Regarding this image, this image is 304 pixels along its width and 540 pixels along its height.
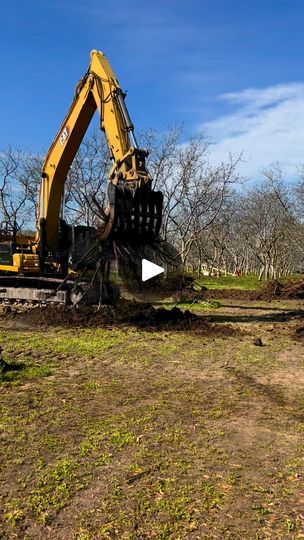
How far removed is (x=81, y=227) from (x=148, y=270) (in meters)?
3.82

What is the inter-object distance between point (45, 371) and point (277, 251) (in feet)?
117

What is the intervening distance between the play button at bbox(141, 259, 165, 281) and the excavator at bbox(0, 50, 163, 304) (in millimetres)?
427

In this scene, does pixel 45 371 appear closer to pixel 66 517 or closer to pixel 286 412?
pixel 286 412

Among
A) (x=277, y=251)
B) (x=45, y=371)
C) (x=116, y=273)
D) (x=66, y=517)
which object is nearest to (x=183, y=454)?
(x=66, y=517)

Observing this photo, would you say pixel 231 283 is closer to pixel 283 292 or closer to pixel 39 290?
pixel 283 292

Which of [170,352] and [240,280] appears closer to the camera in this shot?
[170,352]

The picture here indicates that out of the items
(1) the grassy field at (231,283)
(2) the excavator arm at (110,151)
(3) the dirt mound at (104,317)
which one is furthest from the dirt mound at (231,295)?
(2) the excavator arm at (110,151)

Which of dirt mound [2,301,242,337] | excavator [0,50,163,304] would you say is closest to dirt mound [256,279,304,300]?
dirt mound [2,301,242,337]

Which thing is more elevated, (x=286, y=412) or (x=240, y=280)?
(x=240, y=280)

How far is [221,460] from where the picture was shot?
395 centimetres

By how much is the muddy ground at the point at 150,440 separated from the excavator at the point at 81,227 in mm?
2419

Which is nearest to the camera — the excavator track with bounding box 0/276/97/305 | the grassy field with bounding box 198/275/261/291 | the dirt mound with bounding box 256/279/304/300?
the excavator track with bounding box 0/276/97/305

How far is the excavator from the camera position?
32.0 ft

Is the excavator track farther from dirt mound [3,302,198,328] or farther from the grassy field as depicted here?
the grassy field
